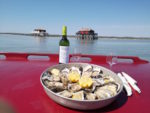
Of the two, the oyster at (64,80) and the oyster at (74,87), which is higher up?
the oyster at (64,80)

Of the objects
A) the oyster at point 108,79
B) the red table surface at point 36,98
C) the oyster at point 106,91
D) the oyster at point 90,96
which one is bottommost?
the red table surface at point 36,98

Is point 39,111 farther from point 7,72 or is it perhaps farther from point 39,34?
point 39,34

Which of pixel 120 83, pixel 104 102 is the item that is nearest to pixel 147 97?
pixel 120 83

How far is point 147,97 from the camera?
1.98 feet

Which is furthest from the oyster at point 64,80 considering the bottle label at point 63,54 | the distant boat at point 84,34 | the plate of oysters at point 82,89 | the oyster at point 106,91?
the distant boat at point 84,34

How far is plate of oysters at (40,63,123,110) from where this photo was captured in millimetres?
447

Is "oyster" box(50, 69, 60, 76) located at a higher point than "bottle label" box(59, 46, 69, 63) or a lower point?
lower

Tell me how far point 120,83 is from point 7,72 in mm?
612

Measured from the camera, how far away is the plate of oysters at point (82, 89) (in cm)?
45

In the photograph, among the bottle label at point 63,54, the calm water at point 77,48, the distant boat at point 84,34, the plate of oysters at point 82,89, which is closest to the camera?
the plate of oysters at point 82,89

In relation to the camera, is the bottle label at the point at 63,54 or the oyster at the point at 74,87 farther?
the bottle label at the point at 63,54

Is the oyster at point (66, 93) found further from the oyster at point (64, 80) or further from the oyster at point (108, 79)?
the oyster at point (108, 79)

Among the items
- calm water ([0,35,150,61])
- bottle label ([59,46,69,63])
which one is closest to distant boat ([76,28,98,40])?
calm water ([0,35,150,61])

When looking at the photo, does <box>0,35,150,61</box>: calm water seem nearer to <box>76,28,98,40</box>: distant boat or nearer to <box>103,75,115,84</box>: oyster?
<box>103,75,115,84</box>: oyster
